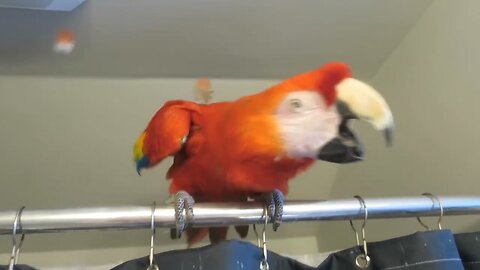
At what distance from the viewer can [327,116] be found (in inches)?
26.5

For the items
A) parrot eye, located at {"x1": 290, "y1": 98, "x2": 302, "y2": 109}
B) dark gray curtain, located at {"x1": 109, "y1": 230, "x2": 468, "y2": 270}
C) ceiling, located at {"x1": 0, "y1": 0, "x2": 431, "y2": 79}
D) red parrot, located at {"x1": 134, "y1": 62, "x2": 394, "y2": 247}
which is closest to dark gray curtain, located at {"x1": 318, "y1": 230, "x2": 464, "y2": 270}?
dark gray curtain, located at {"x1": 109, "y1": 230, "x2": 468, "y2": 270}

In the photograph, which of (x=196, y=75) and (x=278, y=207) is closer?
(x=278, y=207)

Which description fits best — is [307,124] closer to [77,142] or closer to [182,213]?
[182,213]

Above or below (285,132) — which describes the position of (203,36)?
above

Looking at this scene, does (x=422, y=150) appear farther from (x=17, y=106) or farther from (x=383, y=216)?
(x=17, y=106)

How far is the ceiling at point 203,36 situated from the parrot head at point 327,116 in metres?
0.37

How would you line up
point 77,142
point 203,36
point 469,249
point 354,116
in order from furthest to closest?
point 77,142
point 203,36
point 469,249
point 354,116

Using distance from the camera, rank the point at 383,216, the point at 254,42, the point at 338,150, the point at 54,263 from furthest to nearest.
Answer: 1. the point at 54,263
2. the point at 254,42
3. the point at 383,216
4. the point at 338,150

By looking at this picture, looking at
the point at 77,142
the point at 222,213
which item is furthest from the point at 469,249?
the point at 77,142

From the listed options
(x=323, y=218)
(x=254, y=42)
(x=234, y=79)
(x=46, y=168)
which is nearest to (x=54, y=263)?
(x=46, y=168)

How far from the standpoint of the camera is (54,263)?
1382 millimetres

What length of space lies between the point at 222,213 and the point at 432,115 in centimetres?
58

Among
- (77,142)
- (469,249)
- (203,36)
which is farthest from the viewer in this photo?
(77,142)

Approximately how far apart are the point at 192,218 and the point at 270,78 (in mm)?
565
